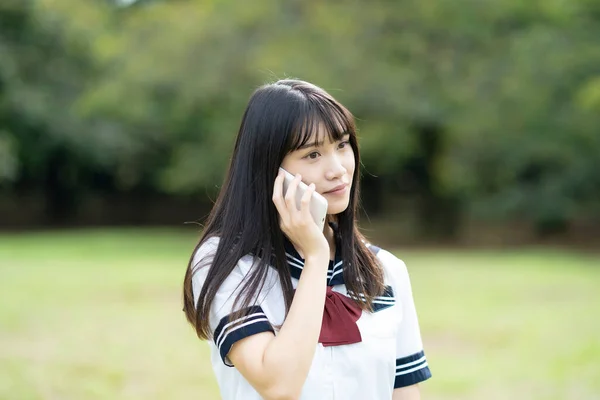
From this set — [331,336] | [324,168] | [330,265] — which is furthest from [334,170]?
[331,336]

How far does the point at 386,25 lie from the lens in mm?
17859

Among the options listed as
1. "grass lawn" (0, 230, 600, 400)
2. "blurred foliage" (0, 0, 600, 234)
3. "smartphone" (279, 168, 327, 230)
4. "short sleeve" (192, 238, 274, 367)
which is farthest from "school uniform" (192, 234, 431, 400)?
"blurred foliage" (0, 0, 600, 234)

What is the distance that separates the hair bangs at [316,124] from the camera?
1774 mm

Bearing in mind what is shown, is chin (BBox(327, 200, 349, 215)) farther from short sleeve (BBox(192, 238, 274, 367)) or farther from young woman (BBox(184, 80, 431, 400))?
short sleeve (BBox(192, 238, 274, 367))

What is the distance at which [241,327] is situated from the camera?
167cm

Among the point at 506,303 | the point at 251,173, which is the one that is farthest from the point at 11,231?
the point at 251,173

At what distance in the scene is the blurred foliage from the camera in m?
17.2

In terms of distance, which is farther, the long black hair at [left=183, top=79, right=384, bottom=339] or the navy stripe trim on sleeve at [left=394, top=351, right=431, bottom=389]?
the navy stripe trim on sleeve at [left=394, top=351, right=431, bottom=389]

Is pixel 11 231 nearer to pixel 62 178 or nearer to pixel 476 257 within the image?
pixel 62 178

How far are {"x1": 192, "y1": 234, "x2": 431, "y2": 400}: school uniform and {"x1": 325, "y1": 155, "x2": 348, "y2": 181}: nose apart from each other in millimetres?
180

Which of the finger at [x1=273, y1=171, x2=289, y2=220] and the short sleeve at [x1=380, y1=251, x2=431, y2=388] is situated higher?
the finger at [x1=273, y1=171, x2=289, y2=220]

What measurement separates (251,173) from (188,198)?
89.1ft

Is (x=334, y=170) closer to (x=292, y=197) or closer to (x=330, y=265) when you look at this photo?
(x=292, y=197)

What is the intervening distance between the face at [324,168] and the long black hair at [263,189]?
0.02 m
